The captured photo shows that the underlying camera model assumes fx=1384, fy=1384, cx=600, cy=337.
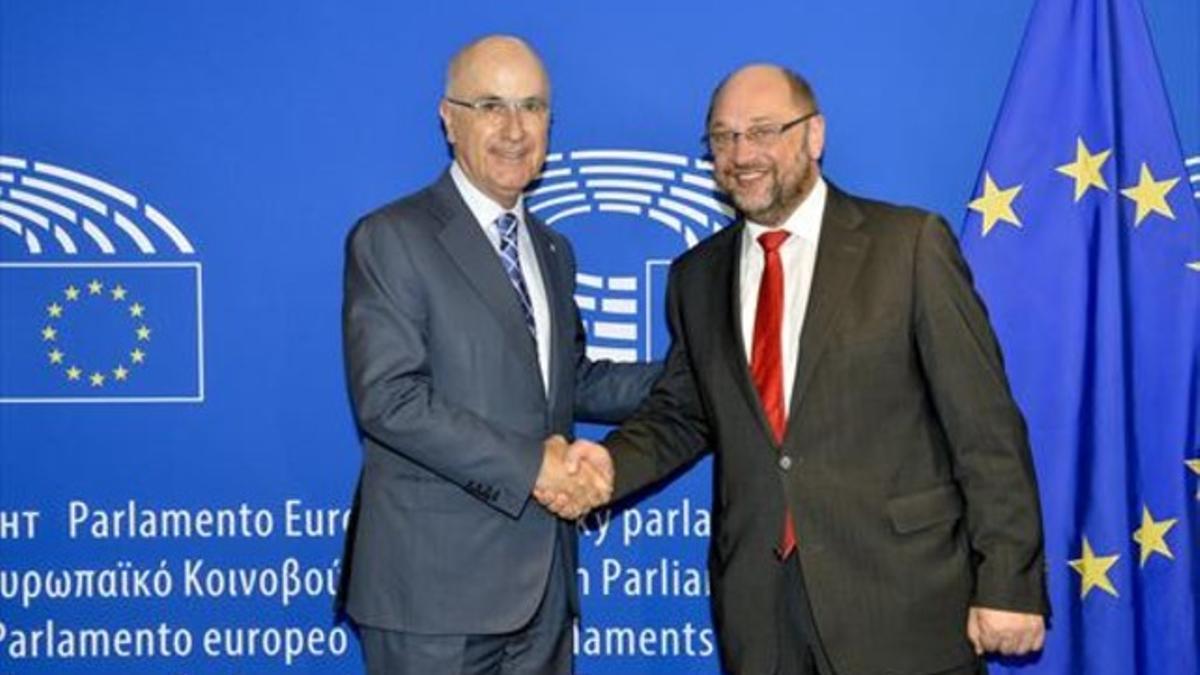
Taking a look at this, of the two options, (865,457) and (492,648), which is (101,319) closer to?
(492,648)

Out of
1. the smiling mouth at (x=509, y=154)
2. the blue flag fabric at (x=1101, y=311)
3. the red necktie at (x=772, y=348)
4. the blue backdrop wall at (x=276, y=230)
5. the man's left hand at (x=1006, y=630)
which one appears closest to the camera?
the man's left hand at (x=1006, y=630)

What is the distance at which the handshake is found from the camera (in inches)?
113

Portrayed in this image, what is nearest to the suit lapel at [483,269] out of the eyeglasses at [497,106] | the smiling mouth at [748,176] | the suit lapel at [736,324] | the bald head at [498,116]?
the bald head at [498,116]

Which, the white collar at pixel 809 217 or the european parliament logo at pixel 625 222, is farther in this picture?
the european parliament logo at pixel 625 222

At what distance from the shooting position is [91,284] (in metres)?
3.63

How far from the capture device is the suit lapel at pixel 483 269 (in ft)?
9.46

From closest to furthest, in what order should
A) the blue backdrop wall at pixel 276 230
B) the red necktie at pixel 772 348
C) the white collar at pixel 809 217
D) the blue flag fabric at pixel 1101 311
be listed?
the red necktie at pixel 772 348 < the white collar at pixel 809 217 < the blue flag fabric at pixel 1101 311 < the blue backdrop wall at pixel 276 230

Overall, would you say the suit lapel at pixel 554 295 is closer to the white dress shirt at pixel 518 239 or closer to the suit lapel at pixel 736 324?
the white dress shirt at pixel 518 239

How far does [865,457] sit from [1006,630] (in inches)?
16.4

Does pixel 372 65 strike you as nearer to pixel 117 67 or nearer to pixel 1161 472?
pixel 117 67

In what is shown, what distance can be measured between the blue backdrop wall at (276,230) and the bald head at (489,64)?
0.61 meters

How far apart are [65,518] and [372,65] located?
1.45m

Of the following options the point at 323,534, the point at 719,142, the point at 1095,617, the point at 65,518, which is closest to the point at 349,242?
the point at 719,142

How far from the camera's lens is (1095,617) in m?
3.35
